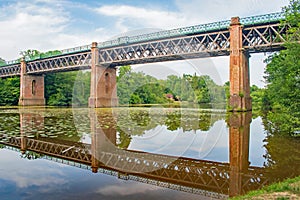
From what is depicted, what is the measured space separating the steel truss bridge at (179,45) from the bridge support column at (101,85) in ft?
3.36

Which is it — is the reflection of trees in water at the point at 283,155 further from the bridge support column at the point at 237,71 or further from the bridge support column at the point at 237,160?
the bridge support column at the point at 237,71

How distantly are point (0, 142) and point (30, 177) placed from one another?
609 cm

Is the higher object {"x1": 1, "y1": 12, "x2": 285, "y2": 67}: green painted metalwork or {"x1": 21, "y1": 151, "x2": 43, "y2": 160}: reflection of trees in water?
{"x1": 1, "y1": 12, "x2": 285, "y2": 67}: green painted metalwork

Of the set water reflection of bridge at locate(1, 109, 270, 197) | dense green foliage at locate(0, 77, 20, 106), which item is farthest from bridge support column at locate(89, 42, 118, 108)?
water reflection of bridge at locate(1, 109, 270, 197)

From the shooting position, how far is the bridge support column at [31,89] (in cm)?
6912

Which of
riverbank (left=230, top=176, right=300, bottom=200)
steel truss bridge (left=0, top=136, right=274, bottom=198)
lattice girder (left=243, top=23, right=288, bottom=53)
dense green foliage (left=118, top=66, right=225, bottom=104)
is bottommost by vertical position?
steel truss bridge (left=0, top=136, right=274, bottom=198)

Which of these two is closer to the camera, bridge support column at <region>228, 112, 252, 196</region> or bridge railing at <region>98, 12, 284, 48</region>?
bridge support column at <region>228, 112, 252, 196</region>

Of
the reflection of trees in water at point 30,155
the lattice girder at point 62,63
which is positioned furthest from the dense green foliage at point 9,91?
the reflection of trees in water at point 30,155

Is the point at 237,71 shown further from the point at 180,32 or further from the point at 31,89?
the point at 31,89

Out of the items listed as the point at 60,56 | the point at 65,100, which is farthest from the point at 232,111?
the point at 65,100

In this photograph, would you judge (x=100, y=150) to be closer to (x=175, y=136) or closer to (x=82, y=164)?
(x=82, y=164)

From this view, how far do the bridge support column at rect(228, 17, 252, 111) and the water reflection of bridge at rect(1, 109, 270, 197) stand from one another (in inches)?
904

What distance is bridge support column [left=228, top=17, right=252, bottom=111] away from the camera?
34312 mm

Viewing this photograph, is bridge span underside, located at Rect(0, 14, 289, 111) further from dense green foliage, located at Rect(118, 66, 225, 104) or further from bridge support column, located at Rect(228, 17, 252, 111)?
dense green foliage, located at Rect(118, 66, 225, 104)
